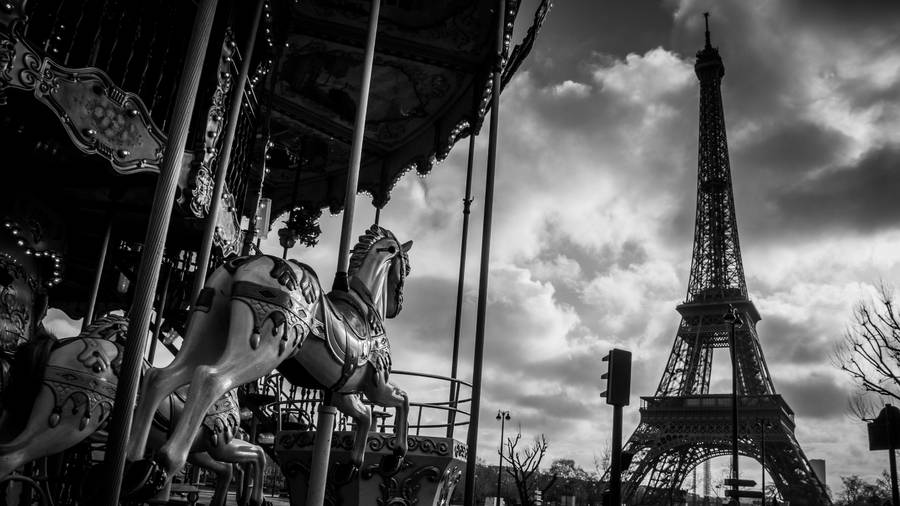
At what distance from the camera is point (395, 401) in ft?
16.0

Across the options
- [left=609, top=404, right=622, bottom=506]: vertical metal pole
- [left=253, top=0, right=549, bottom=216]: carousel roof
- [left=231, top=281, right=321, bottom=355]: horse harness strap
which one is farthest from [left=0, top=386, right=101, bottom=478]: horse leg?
[left=253, top=0, right=549, bottom=216]: carousel roof

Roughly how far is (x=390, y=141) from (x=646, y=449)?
3590 cm

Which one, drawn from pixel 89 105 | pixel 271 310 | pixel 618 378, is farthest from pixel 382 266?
pixel 89 105

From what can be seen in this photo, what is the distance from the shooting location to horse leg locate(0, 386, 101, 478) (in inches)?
174

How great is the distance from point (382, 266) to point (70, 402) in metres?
2.50

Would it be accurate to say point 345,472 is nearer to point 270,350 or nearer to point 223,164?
point 270,350

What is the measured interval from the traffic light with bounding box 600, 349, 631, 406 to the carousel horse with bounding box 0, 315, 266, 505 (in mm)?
2903

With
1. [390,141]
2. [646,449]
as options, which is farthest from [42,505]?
[646,449]

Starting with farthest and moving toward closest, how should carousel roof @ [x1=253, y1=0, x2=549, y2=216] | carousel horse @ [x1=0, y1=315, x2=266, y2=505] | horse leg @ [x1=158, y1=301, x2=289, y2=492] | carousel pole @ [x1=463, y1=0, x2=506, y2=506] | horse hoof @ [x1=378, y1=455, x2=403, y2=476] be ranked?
carousel roof @ [x1=253, y1=0, x2=549, y2=216]
carousel pole @ [x1=463, y1=0, x2=506, y2=506]
horse hoof @ [x1=378, y1=455, x2=403, y2=476]
carousel horse @ [x1=0, y1=315, x2=266, y2=505]
horse leg @ [x1=158, y1=301, x2=289, y2=492]

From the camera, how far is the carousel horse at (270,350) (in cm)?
354

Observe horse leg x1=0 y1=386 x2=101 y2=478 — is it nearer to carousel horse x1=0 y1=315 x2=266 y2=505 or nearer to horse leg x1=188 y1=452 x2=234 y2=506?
carousel horse x1=0 y1=315 x2=266 y2=505

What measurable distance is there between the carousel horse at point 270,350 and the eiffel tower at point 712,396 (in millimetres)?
33529

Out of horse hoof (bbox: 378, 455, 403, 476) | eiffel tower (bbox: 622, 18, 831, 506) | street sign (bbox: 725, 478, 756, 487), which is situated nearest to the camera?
horse hoof (bbox: 378, 455, 403, 476)

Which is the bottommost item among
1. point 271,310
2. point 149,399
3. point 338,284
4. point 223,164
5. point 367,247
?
point 149,399
